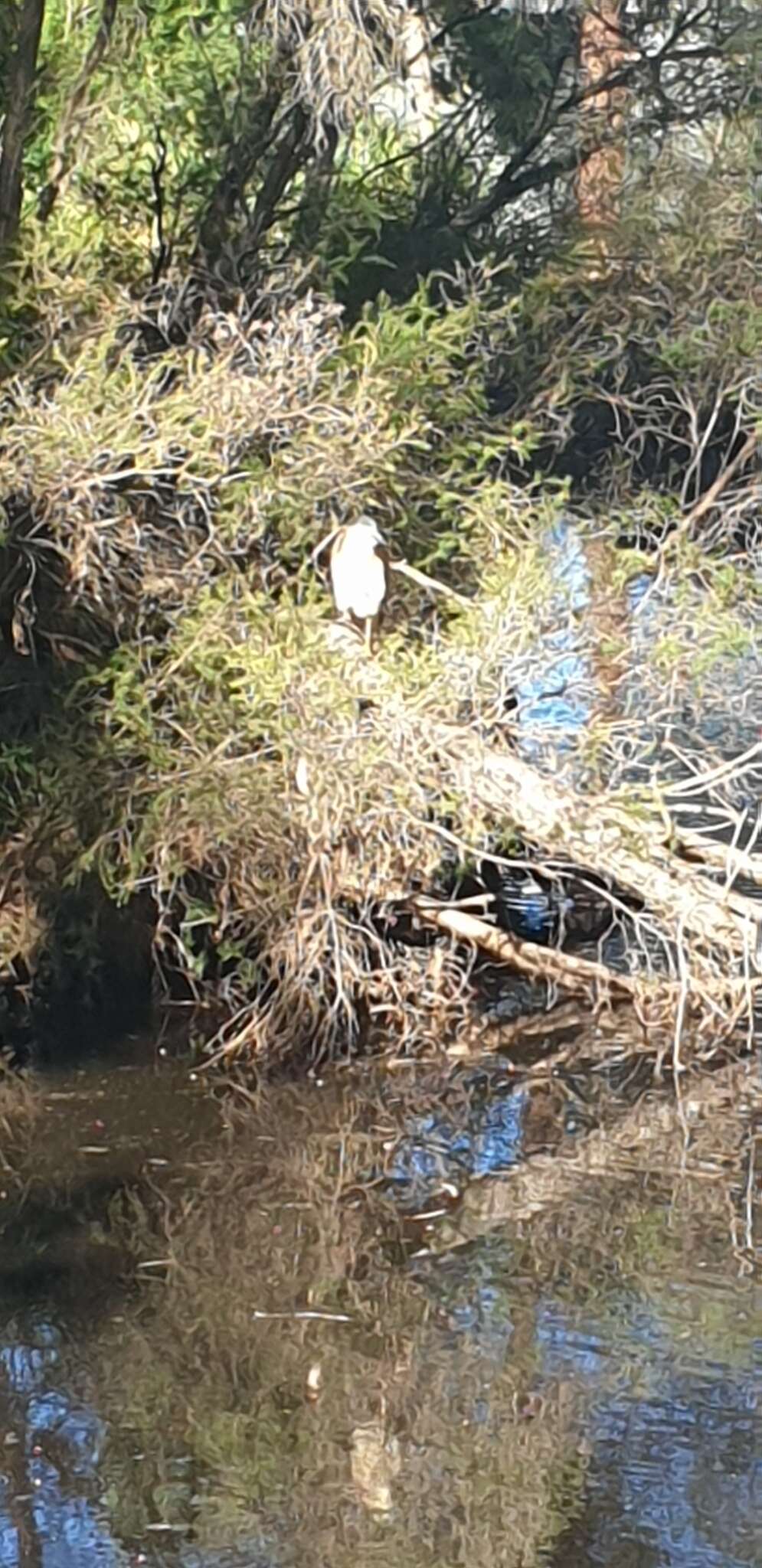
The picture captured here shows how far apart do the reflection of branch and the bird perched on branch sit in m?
1.79

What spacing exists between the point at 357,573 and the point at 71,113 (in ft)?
7.24

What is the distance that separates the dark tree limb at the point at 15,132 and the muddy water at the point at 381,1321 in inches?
142

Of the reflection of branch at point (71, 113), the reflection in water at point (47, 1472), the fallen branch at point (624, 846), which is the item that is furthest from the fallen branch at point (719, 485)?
the reflection in water at point (47, 1472)

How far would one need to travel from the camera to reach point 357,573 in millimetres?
8109

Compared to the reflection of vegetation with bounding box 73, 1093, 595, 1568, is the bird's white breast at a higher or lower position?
higher

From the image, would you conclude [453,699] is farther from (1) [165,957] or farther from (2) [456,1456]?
(2) [456,1456]

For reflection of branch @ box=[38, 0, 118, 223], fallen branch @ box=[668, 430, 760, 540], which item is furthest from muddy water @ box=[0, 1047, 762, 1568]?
reflection of branch @ box=[38, 0, 118, 223]

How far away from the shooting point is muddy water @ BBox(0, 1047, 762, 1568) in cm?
497

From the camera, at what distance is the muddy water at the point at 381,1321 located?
16.3 feet

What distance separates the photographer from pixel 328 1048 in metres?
8.59

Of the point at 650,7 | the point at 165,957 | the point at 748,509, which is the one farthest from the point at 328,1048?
the point at 650,7

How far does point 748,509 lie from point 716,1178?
296cm

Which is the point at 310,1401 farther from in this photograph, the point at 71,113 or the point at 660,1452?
the point at 71,113

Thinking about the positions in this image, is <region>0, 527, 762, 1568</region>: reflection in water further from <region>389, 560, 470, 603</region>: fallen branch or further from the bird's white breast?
the bird's white breast
